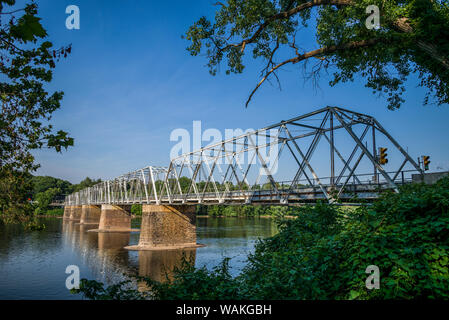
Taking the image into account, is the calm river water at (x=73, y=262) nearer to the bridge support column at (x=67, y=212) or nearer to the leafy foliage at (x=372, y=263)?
the leafy foliage at (x=372, y=263)

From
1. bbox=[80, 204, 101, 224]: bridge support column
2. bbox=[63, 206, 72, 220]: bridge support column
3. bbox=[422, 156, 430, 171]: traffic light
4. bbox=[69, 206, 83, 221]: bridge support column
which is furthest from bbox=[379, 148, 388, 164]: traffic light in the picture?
bbox=[63, 206, 72, 220]: bridge support column

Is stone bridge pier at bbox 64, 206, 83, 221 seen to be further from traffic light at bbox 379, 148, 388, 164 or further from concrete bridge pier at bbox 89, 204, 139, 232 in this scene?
traffic light at bbox 379, 148, 388, 164

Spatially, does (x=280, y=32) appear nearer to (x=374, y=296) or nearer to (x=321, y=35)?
(x=321, y=35)

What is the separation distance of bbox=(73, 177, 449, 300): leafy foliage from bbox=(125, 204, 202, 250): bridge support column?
36.3m

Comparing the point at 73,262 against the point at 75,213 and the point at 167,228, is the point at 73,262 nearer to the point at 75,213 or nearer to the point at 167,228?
the point at 167,228

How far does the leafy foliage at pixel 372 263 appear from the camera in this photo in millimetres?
5367

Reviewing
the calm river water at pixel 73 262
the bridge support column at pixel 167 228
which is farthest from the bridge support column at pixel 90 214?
the bridge support column at pixel 167 228

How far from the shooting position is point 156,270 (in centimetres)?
3025

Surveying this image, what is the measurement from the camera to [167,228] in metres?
43.8

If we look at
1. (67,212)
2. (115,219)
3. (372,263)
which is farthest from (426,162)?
(67,212)

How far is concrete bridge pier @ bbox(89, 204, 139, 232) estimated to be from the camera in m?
70.6

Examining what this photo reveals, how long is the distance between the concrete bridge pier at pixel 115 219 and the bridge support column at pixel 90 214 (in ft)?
81.9

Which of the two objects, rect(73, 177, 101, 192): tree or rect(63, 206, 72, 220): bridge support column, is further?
rect(73, 177, 101, 192): tree
